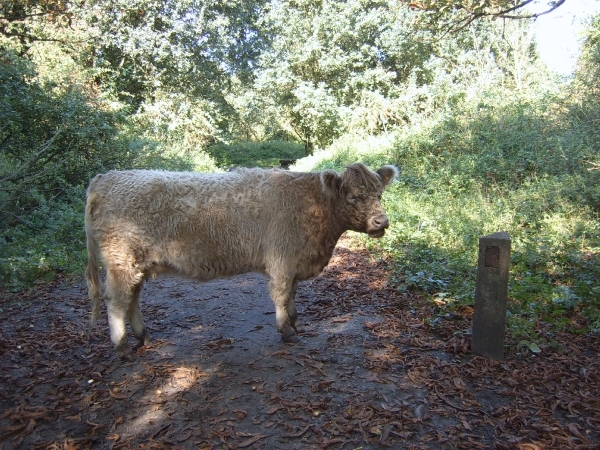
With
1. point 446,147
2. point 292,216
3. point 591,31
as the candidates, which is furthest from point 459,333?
point 591,31

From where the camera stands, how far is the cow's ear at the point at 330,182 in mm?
4511

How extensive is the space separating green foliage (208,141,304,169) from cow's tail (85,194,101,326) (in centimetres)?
2858

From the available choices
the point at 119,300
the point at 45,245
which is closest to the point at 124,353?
the point at 119,300

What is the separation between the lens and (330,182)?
4586mm

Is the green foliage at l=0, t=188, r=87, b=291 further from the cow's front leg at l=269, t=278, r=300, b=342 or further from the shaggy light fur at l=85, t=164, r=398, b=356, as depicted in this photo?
the cow's front leg at l=269, t=278, r=300, b=342

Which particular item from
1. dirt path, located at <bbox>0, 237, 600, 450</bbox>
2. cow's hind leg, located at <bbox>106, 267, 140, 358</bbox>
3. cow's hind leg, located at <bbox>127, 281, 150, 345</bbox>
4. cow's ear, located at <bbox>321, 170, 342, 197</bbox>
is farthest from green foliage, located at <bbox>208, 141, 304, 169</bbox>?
cow's hind leg, located at <bbox>106, 267, 140, 358</bbox>

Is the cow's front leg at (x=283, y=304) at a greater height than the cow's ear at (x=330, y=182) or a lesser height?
lesser

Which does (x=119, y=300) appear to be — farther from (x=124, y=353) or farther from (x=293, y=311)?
(x=293, y=311)

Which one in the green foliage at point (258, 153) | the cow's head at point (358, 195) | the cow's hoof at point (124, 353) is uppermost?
the green foliage at point (258, 153)

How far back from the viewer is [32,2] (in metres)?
6.37

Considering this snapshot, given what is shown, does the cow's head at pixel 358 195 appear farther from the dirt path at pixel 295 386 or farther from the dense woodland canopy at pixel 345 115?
the dense woodland canopy at pixel 345 115

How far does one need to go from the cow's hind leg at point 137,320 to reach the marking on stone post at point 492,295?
11.9ft

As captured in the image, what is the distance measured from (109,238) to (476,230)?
6376mm

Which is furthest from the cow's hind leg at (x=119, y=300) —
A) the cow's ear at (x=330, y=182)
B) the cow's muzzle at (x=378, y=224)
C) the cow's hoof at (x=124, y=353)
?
the cow's muzzle at (x=378, y=224)
